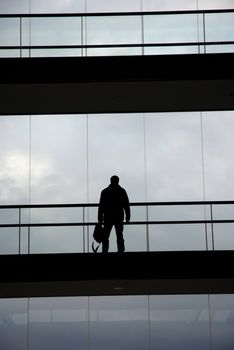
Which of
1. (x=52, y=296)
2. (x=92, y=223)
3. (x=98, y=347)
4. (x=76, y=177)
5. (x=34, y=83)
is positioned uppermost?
(x=34, y=83)

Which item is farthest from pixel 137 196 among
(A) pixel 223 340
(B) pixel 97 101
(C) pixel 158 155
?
(A) pixel 223 340

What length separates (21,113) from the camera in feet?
79.9

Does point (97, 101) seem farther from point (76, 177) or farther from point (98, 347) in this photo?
point (98, 347)

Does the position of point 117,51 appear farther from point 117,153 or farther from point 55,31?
point 117,153

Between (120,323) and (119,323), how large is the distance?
0.03m

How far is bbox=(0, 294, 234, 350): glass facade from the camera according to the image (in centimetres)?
2273

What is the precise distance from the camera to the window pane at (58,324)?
22719mm

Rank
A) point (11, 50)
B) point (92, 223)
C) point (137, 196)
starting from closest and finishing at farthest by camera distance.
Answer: point (92, 223), point (11, 50), point (137, 196)

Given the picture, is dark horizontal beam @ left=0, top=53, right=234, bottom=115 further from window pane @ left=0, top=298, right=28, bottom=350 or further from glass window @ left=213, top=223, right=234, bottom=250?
window pane @ left=0, top=298, right=28, bottom=350

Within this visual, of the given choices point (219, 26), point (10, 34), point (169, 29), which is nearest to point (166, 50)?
point (169, 29)

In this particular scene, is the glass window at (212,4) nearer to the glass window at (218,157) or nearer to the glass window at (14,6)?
the glass window at (218,157)

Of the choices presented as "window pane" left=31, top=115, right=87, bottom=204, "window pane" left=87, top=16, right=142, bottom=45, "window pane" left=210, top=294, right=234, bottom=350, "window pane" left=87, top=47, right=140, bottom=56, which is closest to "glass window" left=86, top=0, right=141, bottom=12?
"window pane" left=87, top=16, right=142, bottom=45

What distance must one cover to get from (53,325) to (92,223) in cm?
447

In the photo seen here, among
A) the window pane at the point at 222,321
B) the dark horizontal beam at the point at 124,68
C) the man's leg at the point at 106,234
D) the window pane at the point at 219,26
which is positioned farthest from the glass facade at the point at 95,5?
the man's leg at the point at 106,234
